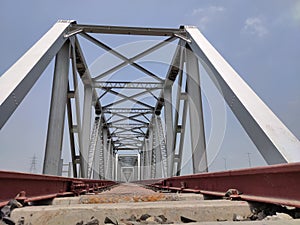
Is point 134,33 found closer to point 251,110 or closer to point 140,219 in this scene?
point 251,110

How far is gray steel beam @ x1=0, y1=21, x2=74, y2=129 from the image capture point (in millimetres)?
3770

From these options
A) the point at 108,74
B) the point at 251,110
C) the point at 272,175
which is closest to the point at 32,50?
the point at 251,110

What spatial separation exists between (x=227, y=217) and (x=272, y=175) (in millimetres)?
440

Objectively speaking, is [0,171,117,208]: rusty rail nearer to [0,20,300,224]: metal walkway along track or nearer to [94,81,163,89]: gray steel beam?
[0,20,300,224]: metal walkway along track

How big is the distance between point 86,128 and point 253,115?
8710 millimetres

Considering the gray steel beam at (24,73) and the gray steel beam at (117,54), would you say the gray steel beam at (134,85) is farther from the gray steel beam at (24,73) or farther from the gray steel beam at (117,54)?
the gray steel beam at (24,73)

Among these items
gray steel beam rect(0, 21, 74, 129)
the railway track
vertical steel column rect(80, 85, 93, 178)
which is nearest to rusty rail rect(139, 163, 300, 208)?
the railway track

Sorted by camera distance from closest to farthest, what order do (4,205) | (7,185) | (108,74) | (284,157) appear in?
(4,205) < (7,185) < (284,157) < (108,74)

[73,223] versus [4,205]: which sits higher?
A: [4,205]

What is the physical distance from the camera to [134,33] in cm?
869

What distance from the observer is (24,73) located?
14.2ft

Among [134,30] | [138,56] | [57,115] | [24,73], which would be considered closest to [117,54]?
[138,56]

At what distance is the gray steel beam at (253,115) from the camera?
300 cm

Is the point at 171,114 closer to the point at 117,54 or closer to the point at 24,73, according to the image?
the point at 117,54
